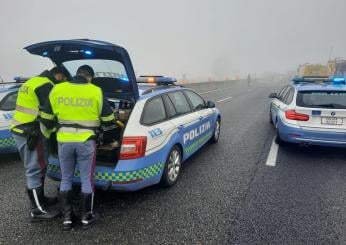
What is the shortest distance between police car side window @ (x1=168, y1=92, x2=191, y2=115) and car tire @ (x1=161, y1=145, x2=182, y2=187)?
27.7 inches

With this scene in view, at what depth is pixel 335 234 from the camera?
123 inches

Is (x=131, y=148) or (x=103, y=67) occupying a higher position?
(x=103, y=67)

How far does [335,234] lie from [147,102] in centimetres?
278

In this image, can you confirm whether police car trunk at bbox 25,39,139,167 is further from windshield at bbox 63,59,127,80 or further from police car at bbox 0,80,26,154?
police car at bbox 0,80,26,154

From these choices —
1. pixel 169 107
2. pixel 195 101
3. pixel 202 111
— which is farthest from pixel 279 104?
pixel 169 107

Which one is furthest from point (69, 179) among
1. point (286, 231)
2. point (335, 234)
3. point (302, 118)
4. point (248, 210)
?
point (302, 118)

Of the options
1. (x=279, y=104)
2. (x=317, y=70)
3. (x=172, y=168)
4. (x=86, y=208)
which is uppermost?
(x=317, y=70)

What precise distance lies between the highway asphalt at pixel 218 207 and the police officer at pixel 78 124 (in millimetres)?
381

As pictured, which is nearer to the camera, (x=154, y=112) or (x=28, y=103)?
(x=28, y=103)

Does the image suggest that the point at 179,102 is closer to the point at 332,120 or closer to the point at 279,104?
the point at 332,120

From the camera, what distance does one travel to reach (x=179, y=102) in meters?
4.95

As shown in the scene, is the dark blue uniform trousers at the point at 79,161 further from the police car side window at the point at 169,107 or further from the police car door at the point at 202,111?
the police car door at the point at 202,111

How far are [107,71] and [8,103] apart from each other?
7.91 ft

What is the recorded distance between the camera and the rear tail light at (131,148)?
11.6ft
